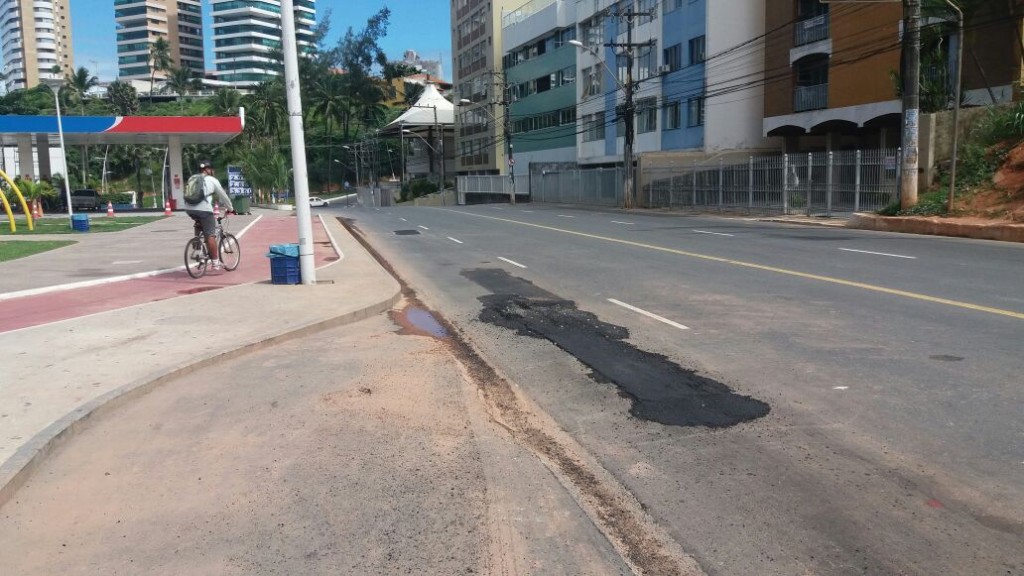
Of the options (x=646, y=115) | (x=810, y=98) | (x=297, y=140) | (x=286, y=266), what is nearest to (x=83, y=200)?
(x=646, y=115)

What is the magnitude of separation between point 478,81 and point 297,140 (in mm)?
74068

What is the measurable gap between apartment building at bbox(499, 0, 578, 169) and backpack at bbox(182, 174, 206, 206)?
164 ft

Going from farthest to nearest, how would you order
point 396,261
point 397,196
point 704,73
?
point 397,196, point 704,73, point 396,261

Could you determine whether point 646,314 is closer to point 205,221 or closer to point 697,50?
point 205,221

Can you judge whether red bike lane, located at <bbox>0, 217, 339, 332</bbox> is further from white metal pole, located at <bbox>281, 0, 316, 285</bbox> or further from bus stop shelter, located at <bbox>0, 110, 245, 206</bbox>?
bus stop shelter, located at <bbox>0, 110, 245, 206</bbox>

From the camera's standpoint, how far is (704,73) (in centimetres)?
4472

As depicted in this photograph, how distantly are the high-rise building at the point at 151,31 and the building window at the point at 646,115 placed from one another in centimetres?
14021

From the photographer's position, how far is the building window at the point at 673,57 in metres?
47.1

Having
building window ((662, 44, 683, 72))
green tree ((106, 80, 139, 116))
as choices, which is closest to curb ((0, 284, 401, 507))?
building window ((662, 44, 683, 72))

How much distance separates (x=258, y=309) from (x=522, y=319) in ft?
11.0

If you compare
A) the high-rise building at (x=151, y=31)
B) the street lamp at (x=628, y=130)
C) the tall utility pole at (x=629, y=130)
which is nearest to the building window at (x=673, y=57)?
the tall utility pole at (x=629, y=130)

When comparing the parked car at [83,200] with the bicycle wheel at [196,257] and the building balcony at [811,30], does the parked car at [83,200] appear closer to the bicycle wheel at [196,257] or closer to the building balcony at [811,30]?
the bicycle wheel at [196,257]

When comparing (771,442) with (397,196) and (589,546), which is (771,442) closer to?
(589,546)

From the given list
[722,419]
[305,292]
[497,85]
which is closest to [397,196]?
[497,85]
